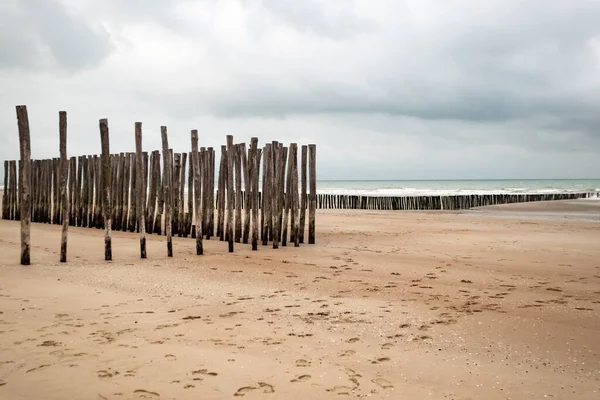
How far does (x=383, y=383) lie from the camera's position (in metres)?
3.57

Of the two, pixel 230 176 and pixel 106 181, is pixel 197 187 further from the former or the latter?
pixel 106 181

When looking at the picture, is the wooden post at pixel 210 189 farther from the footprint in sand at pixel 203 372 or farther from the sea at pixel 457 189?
the sea at pixel 457 189

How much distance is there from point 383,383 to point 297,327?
1.45 meters

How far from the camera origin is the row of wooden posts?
8.70 meters

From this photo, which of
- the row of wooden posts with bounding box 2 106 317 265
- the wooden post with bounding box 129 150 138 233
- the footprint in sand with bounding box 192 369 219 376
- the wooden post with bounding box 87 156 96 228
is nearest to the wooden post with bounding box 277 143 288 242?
the row of wooden posts with bounding box 2 106 317 265

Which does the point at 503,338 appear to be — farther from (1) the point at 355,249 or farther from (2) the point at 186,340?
(1) the point at 355,249

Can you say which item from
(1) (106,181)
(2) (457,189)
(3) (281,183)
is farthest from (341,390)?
(2) (457,189)

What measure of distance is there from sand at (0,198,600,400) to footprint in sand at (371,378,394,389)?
18mm

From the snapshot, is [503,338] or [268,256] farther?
[268,256]

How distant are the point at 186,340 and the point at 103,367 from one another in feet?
2.65

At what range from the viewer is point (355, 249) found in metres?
10.8

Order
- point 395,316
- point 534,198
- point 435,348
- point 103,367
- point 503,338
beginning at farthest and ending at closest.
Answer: point 534,198
point 395,316
point 503,338
point 435,348
point 103,367

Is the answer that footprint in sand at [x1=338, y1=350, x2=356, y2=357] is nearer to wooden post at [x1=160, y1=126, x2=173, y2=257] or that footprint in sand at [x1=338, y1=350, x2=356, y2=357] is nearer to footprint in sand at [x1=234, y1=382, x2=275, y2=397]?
footprint in sand at [x1=234, y1=382, x2=275, y2=397]

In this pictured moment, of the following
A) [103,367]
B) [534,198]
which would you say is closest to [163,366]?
[103,367]
